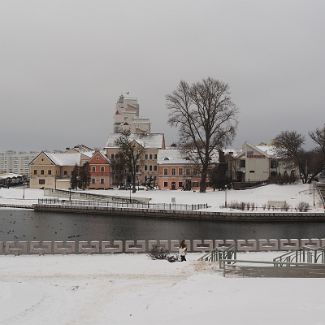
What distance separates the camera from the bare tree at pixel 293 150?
6900 cm

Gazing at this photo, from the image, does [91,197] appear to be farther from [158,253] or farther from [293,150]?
[158,253]

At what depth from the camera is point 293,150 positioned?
70062 millimetres

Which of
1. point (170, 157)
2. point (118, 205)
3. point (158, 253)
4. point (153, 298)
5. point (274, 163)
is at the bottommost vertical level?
point (153, 298)

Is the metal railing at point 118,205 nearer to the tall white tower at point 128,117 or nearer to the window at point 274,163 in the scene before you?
the window at point 274,163

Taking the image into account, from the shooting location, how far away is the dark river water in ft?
132

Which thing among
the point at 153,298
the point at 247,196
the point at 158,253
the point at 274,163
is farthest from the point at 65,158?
the point at 153,298

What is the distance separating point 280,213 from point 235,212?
4768 millimetres

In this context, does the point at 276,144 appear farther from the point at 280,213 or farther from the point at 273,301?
the point at 273,301

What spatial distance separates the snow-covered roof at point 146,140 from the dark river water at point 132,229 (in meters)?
38.0

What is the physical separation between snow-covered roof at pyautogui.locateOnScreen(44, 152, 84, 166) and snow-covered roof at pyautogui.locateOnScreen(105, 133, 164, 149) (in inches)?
326

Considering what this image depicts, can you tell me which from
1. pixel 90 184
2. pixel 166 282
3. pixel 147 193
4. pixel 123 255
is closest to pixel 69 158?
pixel 90 184

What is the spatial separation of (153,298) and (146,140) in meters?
79.6

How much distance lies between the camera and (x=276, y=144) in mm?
75688

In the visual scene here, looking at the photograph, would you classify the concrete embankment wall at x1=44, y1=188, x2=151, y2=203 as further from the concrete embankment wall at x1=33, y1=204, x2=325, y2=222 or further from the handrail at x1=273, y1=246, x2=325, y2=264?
the handrail at x1=273, y1=246, x2=325, y2=264
